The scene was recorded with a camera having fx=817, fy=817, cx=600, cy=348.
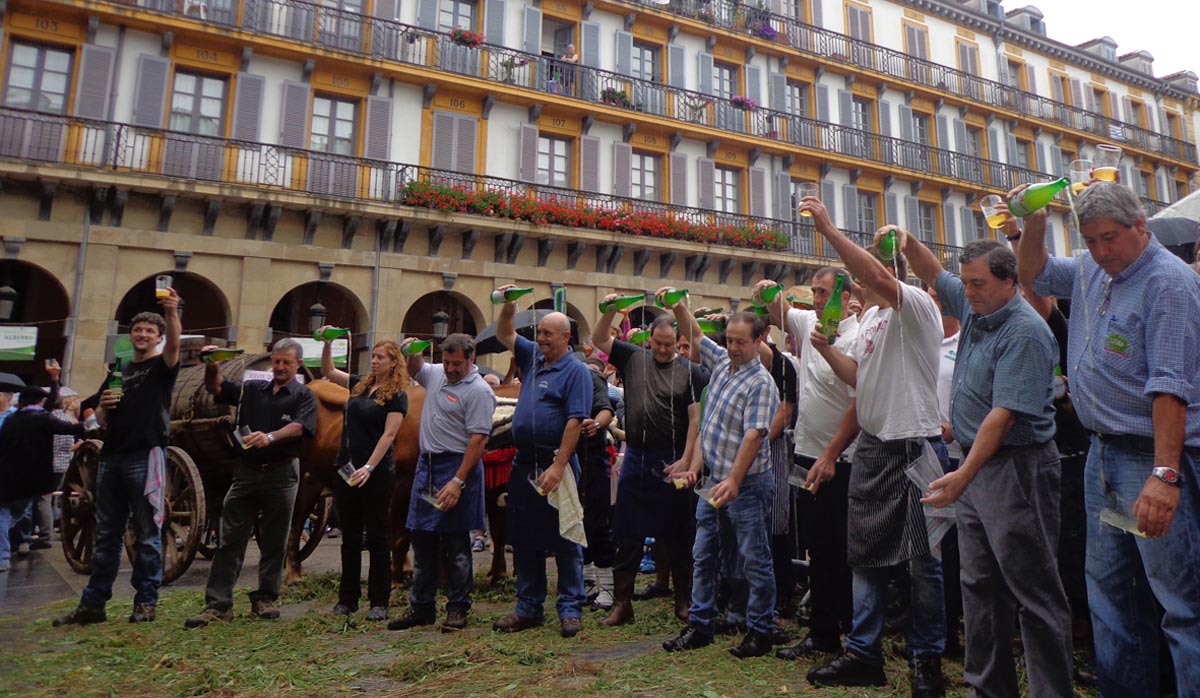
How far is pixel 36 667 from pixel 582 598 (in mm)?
3031

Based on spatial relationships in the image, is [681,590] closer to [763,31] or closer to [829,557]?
[829,557]

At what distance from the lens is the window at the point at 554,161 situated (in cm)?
1952

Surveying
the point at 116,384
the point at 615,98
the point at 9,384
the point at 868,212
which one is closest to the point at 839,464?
the point at 116,384

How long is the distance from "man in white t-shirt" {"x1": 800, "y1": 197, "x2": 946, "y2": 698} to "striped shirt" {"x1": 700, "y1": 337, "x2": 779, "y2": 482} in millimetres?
696

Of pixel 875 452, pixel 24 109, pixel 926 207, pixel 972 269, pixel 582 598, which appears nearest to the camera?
pixel 972 269

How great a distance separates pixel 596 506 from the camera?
588 cm

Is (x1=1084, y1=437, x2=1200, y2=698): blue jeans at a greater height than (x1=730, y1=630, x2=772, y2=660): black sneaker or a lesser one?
greater

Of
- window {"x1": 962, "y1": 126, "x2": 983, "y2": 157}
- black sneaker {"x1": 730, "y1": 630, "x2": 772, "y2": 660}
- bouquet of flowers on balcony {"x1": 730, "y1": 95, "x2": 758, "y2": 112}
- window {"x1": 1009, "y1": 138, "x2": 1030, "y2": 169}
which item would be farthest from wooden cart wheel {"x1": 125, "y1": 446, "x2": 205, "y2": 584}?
window {"x1": 1009, "y1": 138, "x2": 1030, "y2": 169}

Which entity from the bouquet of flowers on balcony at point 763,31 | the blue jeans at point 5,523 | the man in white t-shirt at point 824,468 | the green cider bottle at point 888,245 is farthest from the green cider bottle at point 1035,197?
the bouquet of flowers on balcony at point 763,31

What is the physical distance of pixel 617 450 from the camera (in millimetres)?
8820

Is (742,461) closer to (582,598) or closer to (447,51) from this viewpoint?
(582,598)

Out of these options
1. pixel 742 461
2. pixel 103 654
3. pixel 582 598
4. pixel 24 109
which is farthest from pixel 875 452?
pixel 24 109

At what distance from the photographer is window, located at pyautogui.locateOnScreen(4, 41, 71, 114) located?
49.0 ft

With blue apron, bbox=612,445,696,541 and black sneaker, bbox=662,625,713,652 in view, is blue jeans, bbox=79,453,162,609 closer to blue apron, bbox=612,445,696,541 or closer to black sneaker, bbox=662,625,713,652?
blue apron, bbox=612,445,696,541
